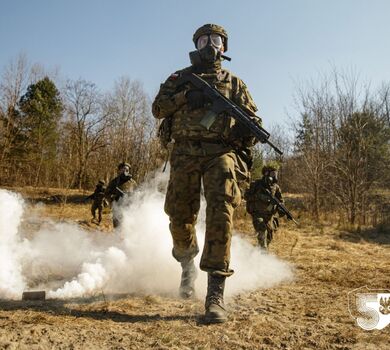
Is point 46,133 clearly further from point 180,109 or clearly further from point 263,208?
point 180,109

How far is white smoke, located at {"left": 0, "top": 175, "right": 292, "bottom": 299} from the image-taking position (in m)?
3.70

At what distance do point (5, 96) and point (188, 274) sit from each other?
29854 mm

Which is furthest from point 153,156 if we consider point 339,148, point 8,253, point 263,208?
point 8,253

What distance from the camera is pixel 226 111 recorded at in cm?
338

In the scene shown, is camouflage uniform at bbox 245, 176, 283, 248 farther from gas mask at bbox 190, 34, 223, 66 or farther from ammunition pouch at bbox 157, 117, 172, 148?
gas mask at bbox 190, 34, 223, 66

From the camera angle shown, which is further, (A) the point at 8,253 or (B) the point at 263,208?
(B) the point at 263,208

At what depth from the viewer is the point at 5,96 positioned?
2897 centimetres

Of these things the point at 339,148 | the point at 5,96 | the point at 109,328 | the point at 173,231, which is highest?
the point at 5,96

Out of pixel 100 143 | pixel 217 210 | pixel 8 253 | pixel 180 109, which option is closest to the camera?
pixel 217 210

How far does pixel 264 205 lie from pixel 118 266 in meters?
3.87

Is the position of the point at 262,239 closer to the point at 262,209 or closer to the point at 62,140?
the point at 262,209

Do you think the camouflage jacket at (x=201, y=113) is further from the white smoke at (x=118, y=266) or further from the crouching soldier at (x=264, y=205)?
the crouching soldier at (x=264, y=205)

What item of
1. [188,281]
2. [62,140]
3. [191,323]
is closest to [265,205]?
[188,281]

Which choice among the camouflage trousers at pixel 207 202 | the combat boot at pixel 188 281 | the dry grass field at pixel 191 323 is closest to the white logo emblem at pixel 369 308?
the dry grass field at pixel 191 323
